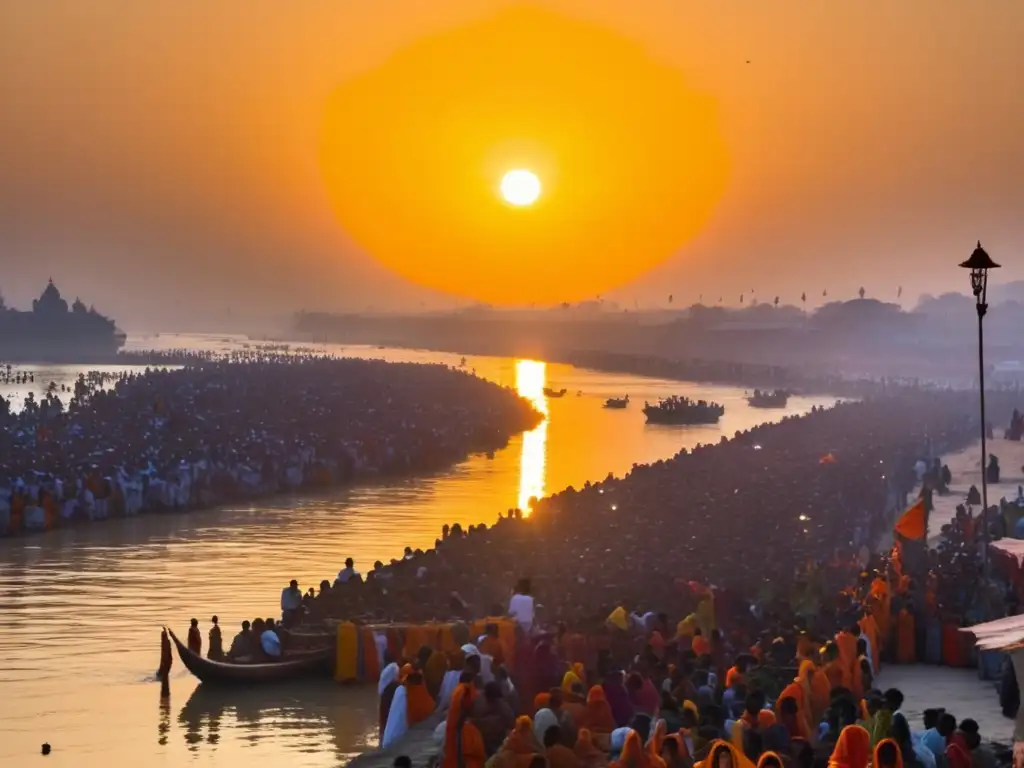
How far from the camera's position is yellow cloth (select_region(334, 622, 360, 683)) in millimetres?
19547

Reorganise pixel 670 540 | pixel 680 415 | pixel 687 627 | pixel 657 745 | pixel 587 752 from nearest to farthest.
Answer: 1. pixel 657 745
2. pixel 587 752
3. pixel 687 627
4. pixel 670 540
5. pixel 680 415

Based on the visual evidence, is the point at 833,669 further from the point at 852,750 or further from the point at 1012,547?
the point at 1012,547

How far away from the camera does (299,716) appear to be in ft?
61.1

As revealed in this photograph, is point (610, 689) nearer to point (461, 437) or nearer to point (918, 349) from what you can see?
point (461, 437)

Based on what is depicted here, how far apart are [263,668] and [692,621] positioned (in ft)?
19.0

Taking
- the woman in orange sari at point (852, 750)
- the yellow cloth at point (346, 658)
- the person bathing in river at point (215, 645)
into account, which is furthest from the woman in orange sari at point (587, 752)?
the person bathing in river at point (215, 645)

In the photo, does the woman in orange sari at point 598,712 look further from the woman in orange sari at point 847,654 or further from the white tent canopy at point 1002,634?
the white tent canopy at point 1002,634

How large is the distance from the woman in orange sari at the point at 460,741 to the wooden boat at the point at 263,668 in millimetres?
7715

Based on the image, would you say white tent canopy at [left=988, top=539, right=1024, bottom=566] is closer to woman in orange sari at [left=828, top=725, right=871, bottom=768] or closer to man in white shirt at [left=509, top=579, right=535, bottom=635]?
man in white shirt at [left=509, top=579, right=535, bottom=635]

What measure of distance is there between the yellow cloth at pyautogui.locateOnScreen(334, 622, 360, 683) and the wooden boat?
12 cm

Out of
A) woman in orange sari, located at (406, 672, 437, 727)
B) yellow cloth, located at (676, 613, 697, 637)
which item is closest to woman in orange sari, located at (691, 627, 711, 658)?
yellow cloth, located at (676, 613, 697, 637)

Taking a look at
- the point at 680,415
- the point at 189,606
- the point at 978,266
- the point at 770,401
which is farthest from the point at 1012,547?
the point at 770,401

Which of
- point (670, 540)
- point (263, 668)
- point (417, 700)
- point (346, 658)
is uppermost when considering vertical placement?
point (670, 540)

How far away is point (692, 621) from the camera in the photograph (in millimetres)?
17172
